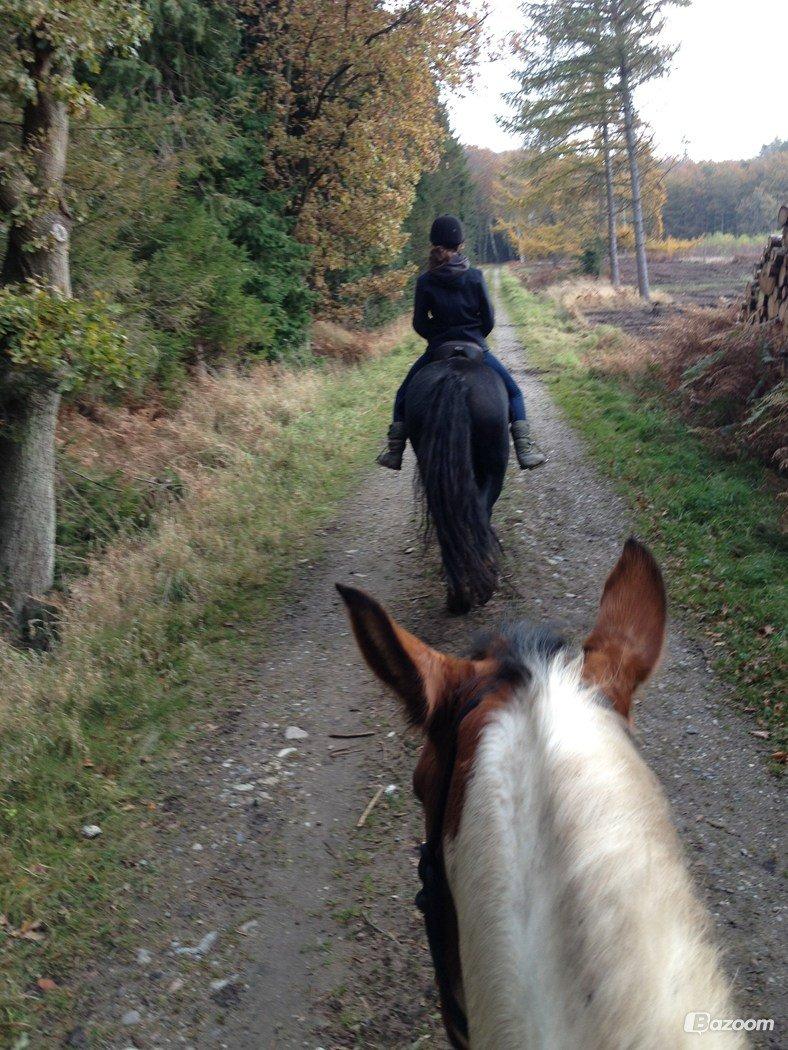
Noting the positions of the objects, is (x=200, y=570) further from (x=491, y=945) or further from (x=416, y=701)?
(x=491, y=945)

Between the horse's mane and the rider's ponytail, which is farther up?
the rider's ponytail

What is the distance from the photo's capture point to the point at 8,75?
682 cm

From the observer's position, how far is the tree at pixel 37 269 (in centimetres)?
682

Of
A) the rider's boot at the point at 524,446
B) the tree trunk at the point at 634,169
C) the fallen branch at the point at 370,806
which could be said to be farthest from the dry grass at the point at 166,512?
the tree trunk at the point at 634,169

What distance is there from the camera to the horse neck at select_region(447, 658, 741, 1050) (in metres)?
1.03

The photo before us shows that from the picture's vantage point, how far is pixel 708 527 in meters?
7.01

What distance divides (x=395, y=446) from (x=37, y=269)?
12.7 ft

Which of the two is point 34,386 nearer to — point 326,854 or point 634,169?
point 326,854

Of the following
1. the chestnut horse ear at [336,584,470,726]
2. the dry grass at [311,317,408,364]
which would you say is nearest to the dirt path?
the chestnut horse ear at [336,584,470,726]

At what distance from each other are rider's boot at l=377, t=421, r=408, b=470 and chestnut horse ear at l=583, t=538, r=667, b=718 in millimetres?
4782

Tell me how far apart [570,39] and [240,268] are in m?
20.3

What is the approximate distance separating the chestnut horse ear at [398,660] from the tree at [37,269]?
20.0 ft

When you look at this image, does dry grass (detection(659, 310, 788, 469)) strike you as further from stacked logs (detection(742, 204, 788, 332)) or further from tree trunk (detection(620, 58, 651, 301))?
tree trunk (detection(620, 58, 651, 301))

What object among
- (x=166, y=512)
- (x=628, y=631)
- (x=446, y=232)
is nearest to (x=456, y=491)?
(x=446, y=232)
